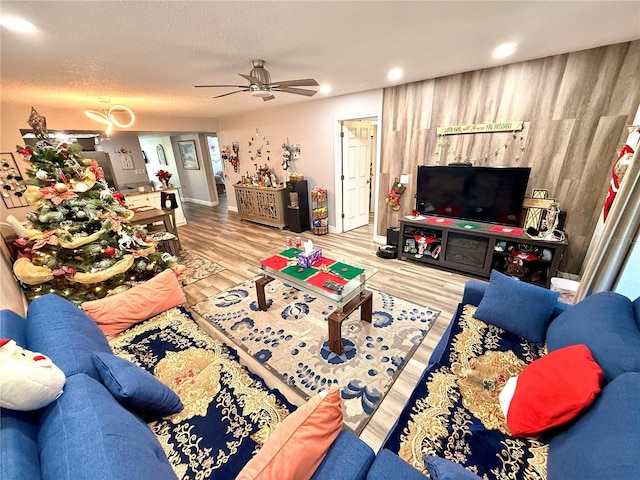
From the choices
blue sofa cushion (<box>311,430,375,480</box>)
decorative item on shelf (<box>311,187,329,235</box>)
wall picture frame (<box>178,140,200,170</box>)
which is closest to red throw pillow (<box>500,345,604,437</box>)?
blue sofa cushion (<box>311,430,375,480</box>)

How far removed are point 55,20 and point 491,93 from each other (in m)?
3.94

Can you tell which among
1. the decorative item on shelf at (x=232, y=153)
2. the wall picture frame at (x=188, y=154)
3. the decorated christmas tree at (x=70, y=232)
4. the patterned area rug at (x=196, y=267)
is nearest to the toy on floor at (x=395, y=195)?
the patterned area rug at (x=196, y=267)

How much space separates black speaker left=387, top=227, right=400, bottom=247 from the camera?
3.91 m

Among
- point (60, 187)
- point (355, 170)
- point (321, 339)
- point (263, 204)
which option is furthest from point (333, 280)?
point (263, 204)

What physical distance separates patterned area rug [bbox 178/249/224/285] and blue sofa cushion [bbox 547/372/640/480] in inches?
140

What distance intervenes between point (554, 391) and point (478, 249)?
2422mm

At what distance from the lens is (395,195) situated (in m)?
3.96

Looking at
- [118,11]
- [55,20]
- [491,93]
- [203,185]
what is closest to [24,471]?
[118,11]

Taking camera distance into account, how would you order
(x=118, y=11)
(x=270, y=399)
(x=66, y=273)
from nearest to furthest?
(x=270, y=399) → (x=118, y=11) → (x=66, y=273)

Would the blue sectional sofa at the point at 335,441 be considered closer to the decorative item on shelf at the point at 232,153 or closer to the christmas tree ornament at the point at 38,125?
the christmas tree ornament at the point at 38,125

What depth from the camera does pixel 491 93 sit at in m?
2.91

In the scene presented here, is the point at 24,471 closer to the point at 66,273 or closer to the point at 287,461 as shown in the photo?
the point at 287,461

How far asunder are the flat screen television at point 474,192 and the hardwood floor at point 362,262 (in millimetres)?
840

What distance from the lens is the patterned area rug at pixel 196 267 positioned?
3426mm
